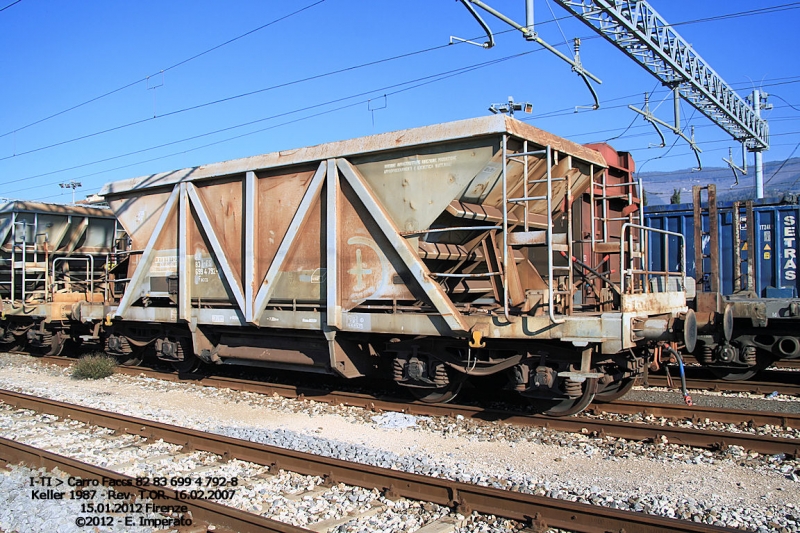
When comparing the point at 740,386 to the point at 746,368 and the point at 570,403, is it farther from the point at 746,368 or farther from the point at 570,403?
the point at 570,403

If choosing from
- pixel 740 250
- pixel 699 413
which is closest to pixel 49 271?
pixel 699 413

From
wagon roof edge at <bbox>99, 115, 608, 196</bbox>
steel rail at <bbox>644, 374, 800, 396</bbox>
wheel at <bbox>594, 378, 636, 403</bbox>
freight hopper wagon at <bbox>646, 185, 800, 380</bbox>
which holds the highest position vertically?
wagon roof edge at <bbox>99, 115, 608, 196</bbox>

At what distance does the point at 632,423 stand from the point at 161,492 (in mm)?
4879

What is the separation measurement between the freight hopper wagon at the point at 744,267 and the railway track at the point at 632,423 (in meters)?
3.53

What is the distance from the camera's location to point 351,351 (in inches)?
349

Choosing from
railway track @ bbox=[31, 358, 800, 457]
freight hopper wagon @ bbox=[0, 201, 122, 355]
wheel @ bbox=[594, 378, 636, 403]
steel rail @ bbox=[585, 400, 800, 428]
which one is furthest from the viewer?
freight hopper wagon @ bbox=[0, 201, 122, 355]

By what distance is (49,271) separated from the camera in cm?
1455

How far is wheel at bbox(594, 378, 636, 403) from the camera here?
8.41 m

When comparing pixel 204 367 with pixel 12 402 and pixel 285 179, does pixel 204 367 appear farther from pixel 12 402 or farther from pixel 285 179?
pixel 285 179

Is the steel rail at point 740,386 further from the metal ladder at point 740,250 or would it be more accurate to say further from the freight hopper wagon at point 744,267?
the metal ladder at point 740,250

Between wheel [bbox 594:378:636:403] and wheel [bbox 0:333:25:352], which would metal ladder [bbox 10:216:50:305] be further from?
wheel [bbox 594:378:636:403]

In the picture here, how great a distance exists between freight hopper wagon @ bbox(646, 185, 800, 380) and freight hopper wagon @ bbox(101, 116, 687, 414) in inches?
109

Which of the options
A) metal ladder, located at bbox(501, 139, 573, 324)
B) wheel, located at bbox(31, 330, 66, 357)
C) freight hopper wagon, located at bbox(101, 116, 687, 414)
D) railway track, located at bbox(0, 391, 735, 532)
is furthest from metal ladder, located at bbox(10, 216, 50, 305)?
metal ladder, located at bbox(501, 139, 573, 324)

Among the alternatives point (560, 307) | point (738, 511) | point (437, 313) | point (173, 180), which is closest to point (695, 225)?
point (560, 307)
